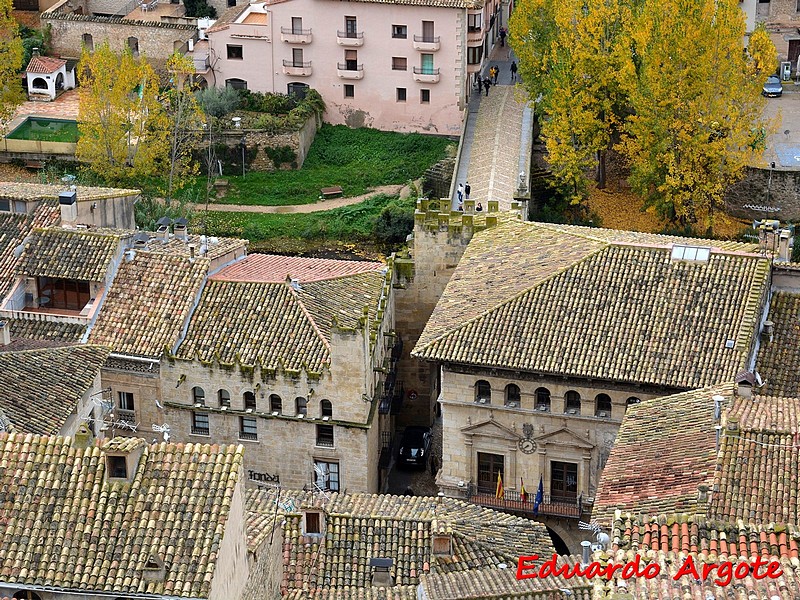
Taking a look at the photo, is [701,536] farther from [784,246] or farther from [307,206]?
[307,206]

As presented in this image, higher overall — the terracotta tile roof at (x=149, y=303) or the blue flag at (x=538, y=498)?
the terracotta tile roof at (x=149, y=303)

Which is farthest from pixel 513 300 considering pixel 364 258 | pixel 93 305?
pixel 364 258

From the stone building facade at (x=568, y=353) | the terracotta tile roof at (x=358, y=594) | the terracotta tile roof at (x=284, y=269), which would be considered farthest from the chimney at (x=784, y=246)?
the terracotta tile roof at (x=358, y=594)

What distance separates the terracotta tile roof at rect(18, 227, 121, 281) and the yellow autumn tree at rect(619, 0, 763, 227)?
2939 centimetres

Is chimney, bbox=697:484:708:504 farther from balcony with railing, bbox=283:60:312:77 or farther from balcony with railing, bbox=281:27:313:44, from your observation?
balcony with railing, bbox=283:60:312:77

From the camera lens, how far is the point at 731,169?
87.2m

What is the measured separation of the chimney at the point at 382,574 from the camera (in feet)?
183

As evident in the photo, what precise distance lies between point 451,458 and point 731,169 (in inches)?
1026

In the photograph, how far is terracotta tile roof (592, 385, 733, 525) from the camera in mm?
52375

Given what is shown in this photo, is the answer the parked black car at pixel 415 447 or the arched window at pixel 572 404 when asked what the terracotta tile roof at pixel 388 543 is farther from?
the parked black car at pixel 415 447

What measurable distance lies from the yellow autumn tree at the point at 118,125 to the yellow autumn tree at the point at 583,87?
21.4 m

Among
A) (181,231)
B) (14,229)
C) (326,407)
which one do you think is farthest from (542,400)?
(14,229)

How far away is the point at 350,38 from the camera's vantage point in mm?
102750

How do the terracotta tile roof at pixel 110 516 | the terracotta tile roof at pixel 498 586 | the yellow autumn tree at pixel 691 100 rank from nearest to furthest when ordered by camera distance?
the terracotta tile roof at pixel 110 516
the terracotta tile roof at pixel 498 586
the yellow autumn tree at pixel 691 100
